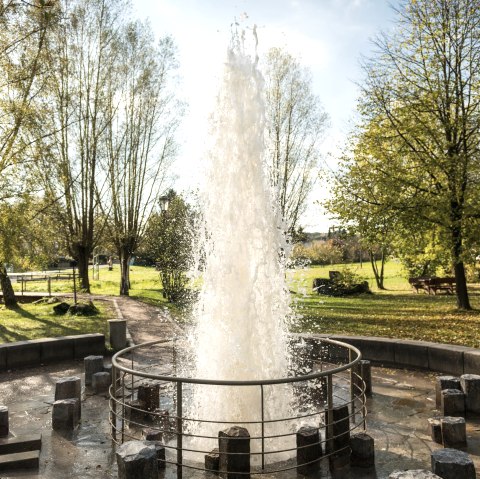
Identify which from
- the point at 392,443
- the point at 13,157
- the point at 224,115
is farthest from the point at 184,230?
the point at 392,443

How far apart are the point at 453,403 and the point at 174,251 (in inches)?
683

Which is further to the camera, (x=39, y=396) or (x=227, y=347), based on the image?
(x=39, y=396)

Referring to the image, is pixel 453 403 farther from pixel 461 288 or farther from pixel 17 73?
pixel 17 73

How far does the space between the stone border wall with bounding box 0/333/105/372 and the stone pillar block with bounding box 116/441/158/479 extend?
611cm

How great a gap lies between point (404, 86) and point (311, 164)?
35.7ft

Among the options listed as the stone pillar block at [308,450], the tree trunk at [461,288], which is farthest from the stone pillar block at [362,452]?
the tree trunk at [461,288]

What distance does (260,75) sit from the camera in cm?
745

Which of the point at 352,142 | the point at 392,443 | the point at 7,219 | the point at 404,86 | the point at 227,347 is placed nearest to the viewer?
the point at 392,443

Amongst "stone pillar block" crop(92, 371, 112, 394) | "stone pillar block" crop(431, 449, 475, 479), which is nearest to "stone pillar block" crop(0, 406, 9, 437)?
"stone pillar block" crop(92, 371, 112, 394)

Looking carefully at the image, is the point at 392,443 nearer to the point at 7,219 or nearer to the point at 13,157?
the point at 7,219

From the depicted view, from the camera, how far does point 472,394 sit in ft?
20.9

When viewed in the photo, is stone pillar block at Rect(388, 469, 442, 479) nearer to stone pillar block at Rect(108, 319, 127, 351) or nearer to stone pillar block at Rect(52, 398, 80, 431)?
stone pillar block at Rect(52, 398, 80, 431)

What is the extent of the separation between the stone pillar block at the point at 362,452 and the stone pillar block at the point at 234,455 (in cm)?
115

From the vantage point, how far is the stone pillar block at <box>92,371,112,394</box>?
7609 millimetres
